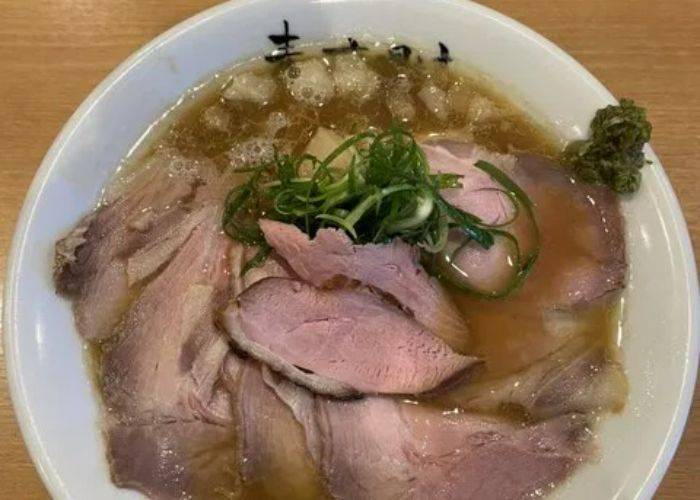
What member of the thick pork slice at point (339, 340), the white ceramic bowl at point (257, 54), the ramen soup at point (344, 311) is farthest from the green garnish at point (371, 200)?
the white ceramic bowl at point (257, 54)

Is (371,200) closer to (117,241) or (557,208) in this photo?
(557,208)

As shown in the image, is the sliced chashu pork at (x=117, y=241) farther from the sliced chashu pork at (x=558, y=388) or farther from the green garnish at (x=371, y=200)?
the sliced chashu pork at (x=558, y=388)

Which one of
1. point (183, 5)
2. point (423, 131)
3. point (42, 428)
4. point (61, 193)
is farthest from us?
point (183, 5)

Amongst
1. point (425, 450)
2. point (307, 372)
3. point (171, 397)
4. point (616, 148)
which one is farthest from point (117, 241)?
point (616, 148)

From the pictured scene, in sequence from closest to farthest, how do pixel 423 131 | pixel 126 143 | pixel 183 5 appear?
1. pixel 126 143
2. pixel 423 131
3. pixel 183 5

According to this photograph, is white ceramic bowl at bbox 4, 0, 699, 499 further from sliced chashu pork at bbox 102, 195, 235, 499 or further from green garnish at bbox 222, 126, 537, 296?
green garnish at bbox 222, 126, 537, 296

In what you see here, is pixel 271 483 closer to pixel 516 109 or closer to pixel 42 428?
pixel 42 428

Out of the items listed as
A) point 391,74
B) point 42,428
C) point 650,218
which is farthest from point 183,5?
point 650,218

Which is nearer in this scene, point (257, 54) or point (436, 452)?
point (436, 452)

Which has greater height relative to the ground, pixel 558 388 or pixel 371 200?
pixel 371 200
